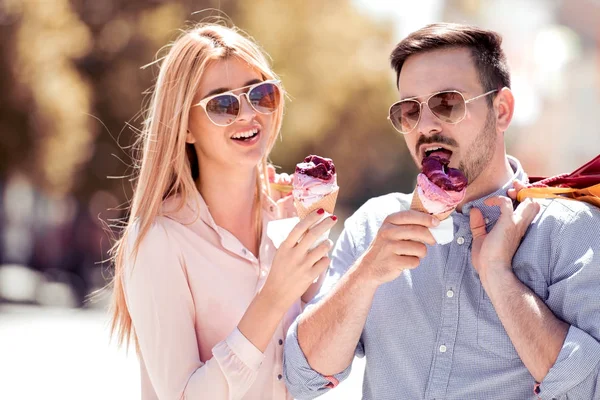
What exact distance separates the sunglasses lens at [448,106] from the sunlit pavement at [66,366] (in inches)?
178

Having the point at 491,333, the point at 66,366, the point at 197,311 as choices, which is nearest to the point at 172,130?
the point at 197,311

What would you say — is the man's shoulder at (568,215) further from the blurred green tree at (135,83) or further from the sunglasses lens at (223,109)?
the blurred green tree at (135,83)

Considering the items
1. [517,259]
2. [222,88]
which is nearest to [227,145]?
[222,88]

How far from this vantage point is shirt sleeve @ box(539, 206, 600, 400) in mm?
2697

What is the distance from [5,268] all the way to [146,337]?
20.6 metres

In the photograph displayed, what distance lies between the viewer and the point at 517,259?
305cm

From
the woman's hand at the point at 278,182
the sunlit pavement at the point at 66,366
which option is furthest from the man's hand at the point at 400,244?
the sunlit pavement at the point at 66,366

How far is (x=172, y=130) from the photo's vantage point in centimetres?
343

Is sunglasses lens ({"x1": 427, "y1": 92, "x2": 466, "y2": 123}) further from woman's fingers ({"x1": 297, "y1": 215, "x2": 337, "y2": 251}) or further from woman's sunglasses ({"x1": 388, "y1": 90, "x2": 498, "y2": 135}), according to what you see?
woman's fingers ({"x1": 297, "y1": 215, "x2": 337, "y2": 251})

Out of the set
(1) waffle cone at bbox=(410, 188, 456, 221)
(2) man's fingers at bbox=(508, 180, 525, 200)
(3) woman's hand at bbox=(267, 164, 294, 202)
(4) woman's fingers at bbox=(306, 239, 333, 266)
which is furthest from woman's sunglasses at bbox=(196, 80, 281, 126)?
(2) man's fingers at bbox=(508, 180, 525, 200)

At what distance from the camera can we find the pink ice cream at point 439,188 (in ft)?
9.90

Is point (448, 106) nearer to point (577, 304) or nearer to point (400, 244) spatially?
point (400, 244)

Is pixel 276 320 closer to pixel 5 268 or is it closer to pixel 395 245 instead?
pixel 395 245

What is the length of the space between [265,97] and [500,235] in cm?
126
